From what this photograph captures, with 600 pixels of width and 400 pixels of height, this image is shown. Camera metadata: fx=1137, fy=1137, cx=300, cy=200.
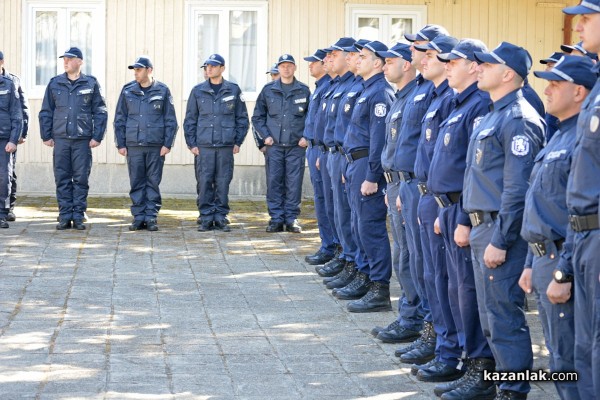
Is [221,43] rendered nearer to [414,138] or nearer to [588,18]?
[414,138]

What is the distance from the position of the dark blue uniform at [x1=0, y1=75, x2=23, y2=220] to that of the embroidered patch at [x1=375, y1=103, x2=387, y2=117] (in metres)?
6.57

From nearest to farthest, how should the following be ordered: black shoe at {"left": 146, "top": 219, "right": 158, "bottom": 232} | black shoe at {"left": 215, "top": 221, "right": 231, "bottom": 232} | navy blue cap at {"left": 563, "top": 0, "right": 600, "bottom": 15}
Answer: navy blue cap at {"left": 563, "top": 0, "right": 600, "bottom": 15} < black shoe at {"left": 146, "top": 219, "right": 158, "bottom": 232} < black shoe at {"left": 215, "top": 221, "right": 231, "bottom": 232}

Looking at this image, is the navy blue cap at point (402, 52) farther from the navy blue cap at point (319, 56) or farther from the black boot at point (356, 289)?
the navy blue cap at point (319, 56)

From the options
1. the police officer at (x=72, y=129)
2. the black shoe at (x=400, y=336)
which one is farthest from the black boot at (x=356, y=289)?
the police officer at (x=72, y=129)

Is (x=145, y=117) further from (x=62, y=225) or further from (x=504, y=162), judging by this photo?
(x=504, y=162)

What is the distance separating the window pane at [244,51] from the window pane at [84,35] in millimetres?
2284

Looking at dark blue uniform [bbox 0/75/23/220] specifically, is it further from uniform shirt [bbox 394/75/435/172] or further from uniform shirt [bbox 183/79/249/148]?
uniform shirt [bbox 394/75/435/172]

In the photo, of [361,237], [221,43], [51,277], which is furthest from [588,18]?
[221,43]

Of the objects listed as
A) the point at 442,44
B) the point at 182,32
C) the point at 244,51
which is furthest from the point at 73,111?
the point at 442,44

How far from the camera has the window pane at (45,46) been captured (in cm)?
1853

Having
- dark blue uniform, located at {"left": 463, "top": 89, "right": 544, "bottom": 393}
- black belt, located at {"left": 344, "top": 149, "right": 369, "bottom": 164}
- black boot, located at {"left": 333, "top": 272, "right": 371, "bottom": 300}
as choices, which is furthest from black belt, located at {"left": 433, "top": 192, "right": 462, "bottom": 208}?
black boot, located at {"left": 333, "top": 272, "right": 371, "bottom": 300}

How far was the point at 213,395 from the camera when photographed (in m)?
6.78

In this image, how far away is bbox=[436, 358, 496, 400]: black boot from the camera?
6.61 meters

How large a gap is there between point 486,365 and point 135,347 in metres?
2.65
